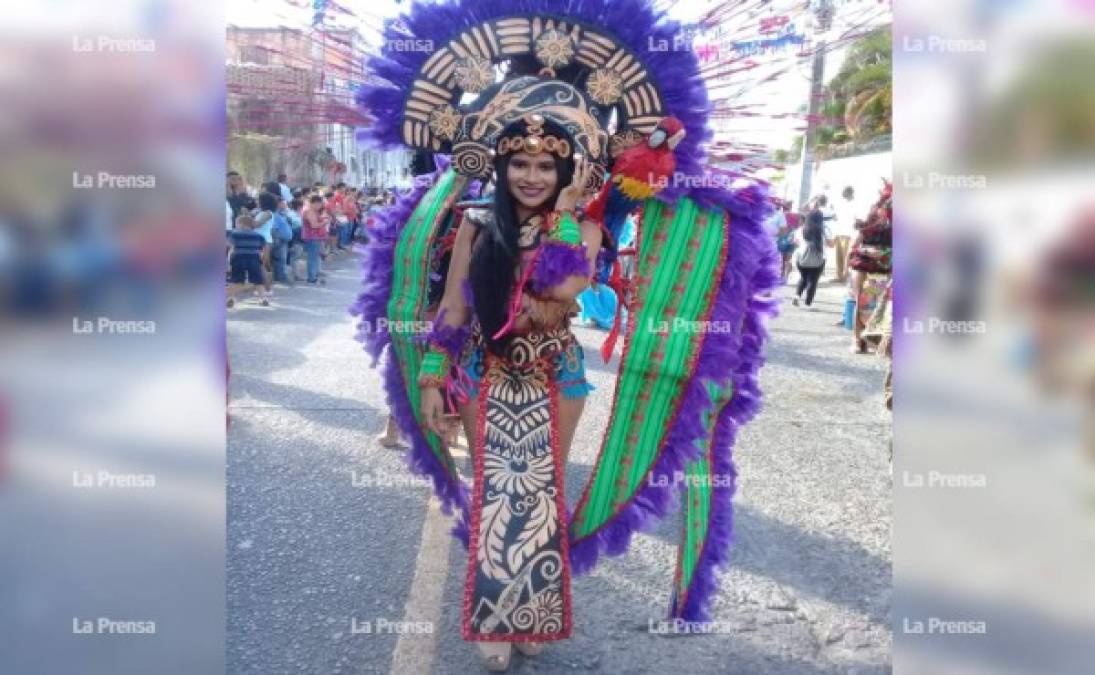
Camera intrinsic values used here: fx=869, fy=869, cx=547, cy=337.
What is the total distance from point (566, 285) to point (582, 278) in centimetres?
5

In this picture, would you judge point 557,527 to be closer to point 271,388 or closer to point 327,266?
point 271,388

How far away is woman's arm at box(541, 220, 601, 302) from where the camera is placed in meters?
2.56

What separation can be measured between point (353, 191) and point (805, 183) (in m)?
8.15

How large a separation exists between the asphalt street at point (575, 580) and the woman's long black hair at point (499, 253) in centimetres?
111

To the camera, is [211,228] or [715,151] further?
[715,151]

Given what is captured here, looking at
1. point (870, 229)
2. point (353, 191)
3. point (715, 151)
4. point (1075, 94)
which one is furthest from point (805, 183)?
point (1075, 94)

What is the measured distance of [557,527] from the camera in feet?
9.25

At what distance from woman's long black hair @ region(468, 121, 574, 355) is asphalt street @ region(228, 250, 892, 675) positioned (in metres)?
1.11
